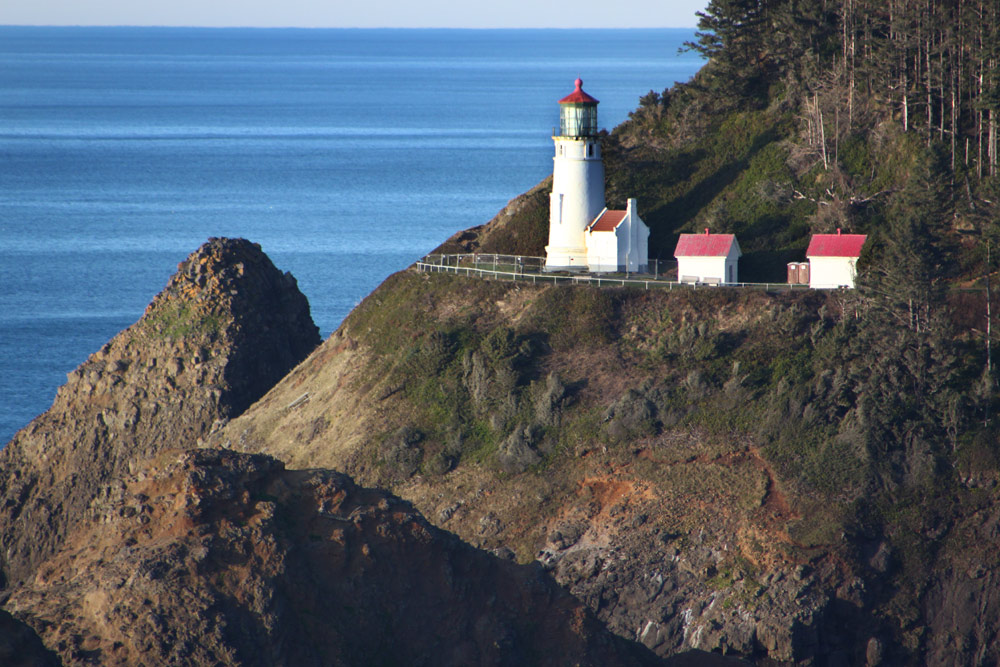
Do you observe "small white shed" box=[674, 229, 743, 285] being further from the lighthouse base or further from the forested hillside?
the lighthouse base

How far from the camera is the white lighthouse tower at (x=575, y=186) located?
66312 mm

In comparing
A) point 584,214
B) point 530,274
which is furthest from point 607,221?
point 530,274

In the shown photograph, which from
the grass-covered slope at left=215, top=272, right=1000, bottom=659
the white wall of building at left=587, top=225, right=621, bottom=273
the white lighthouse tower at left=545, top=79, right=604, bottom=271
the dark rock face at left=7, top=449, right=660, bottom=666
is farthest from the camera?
the white lighthouse tower at left=545, top=79, right=604, bottom=271

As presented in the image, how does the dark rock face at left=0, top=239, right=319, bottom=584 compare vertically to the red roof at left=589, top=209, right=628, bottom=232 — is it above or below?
below

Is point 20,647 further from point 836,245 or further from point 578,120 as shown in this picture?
point 578,120

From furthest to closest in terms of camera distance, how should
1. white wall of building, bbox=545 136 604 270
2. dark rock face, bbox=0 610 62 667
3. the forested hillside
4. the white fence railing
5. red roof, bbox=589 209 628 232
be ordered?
white wall of building, bbox=545 136 604 270 < red roof, bbox=589 209 628 232 < the white fence railing < the forested hillside < dark rock face, bbox=0 610 62 667

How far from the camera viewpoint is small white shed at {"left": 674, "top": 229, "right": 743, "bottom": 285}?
62281 mm

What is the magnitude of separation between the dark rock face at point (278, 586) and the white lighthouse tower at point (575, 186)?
29.9 meters

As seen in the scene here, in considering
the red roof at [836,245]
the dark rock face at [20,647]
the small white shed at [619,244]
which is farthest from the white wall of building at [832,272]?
the dark rock face at [20,647]

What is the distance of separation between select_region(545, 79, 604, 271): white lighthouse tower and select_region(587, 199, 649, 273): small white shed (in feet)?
2.47

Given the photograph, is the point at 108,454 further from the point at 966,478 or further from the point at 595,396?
the point at 966,478

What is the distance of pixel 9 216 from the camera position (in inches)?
5827

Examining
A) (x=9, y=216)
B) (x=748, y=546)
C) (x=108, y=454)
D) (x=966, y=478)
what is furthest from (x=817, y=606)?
(x=9, y=216)

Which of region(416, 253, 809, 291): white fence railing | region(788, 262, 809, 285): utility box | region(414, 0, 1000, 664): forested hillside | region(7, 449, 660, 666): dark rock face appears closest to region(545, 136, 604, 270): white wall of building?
region(416, 253, 809, 291): white fence railing
